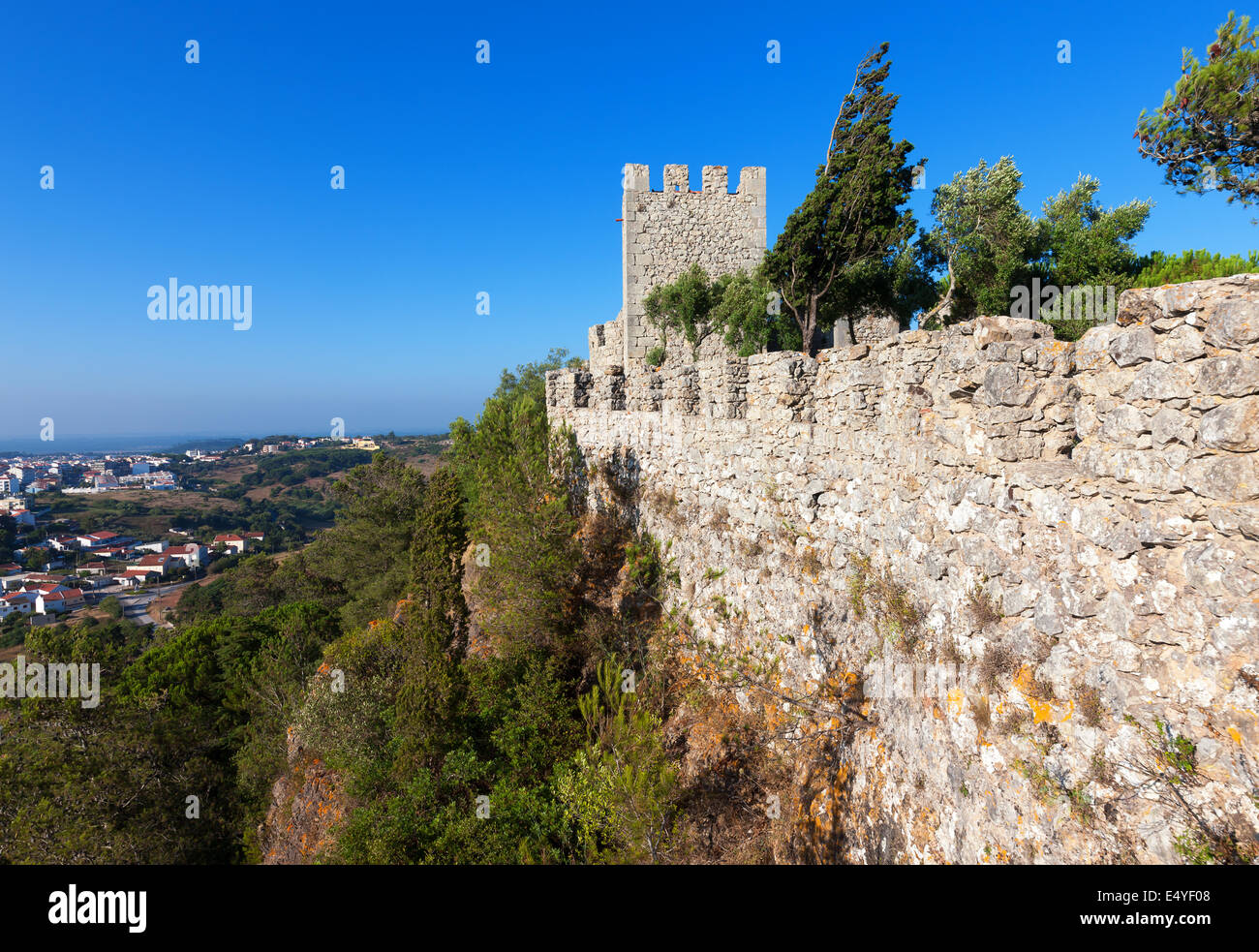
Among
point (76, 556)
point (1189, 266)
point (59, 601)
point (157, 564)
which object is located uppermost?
point (1189, 266)

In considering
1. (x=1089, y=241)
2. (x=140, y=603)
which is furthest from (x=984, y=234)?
(x=140, y=603)

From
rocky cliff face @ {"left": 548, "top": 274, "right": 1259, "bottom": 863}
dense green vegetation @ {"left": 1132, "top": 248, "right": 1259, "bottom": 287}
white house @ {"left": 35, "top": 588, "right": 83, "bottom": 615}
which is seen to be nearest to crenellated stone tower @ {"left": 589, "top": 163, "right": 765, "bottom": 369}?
dense green vegetation @ {"left": 1132, "top": 248, "right": 1259, "bottom": 287}

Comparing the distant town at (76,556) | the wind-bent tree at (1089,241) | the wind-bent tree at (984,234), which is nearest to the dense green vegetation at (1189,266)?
the wind-bent tree at (1089,241)

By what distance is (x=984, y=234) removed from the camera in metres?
13.4

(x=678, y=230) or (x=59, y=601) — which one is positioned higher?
(x=678, y=230)

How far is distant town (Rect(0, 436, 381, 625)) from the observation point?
45.2 meters

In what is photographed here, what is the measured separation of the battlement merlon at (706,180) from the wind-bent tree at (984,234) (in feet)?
24.4

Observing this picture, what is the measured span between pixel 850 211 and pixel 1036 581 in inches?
480

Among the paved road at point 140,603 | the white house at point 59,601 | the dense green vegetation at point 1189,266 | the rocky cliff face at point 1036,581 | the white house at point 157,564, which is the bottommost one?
the paved road at point 140,603

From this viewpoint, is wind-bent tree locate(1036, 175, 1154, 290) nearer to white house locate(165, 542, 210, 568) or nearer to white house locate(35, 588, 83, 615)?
white house locate(35, 588, 83, 615)

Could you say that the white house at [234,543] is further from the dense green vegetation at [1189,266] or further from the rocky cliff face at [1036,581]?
the dense green vegetation at [1189,266]

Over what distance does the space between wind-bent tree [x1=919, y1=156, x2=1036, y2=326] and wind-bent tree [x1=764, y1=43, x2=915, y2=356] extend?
4.79 ft

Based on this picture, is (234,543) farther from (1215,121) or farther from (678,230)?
(1215,121)

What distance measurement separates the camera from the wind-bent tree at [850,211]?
13070 mm
